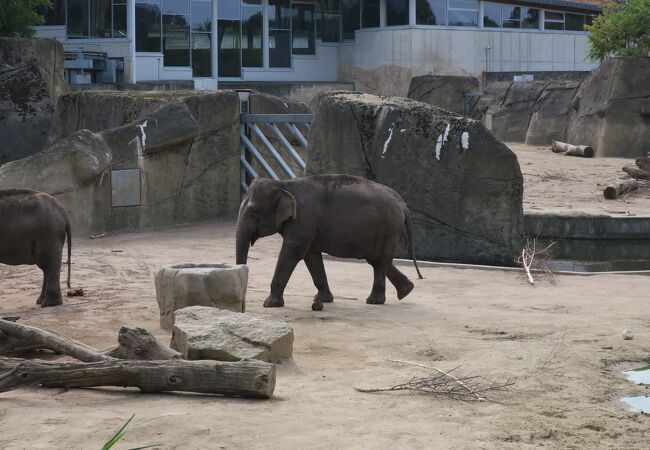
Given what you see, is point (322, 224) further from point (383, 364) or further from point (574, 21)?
point (574, 21)

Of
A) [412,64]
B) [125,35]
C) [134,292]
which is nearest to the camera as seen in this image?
[134,292]

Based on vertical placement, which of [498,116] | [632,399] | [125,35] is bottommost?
[632,399]

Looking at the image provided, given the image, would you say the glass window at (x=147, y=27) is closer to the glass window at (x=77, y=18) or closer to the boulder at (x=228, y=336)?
the glass window at (x=77, y=18)

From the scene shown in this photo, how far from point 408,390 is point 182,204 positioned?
9271 mm

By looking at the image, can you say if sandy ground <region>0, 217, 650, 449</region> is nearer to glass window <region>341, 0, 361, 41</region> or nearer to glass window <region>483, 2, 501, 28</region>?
glass window <region>341, 0, 361, 41</region>

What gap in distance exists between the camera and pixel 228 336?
670 cm

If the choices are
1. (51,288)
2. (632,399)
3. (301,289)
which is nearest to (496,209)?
(301,289)

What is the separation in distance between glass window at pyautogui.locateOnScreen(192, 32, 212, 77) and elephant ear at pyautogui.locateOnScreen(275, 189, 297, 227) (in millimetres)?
26202

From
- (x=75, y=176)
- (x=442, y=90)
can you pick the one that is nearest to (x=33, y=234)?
(x=75, y=176)

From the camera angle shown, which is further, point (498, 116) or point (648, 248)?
point (498, 116)

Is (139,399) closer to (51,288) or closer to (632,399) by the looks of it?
(632,399)

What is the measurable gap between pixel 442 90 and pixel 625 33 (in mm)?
7168

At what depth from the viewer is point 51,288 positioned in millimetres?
9195

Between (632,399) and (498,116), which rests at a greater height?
(498,116)
